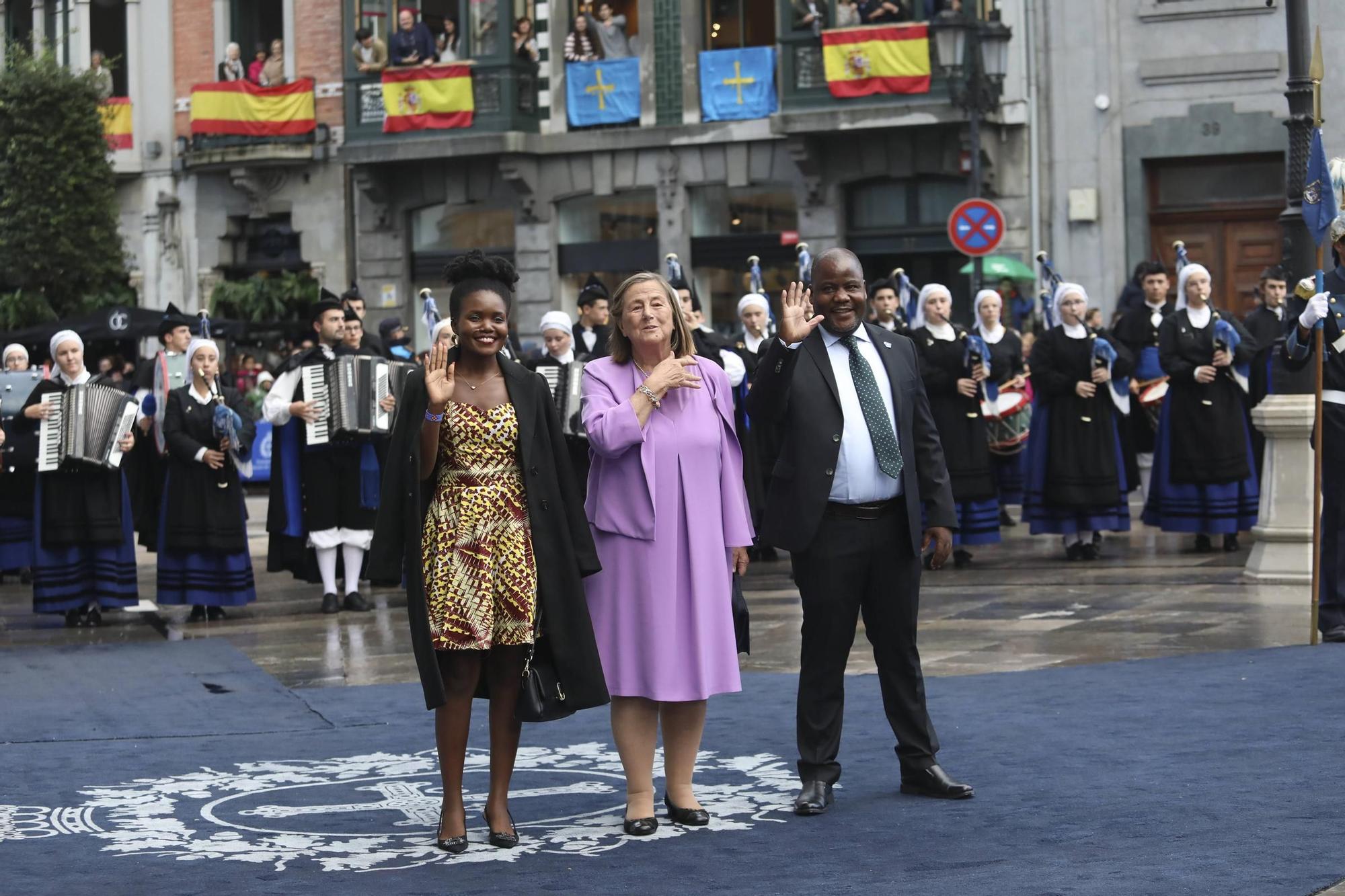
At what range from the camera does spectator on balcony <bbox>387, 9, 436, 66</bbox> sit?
32.7m

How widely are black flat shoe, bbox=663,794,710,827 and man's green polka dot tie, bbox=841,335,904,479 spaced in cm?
131

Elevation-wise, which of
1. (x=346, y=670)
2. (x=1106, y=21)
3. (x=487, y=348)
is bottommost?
(x=346, y=670)

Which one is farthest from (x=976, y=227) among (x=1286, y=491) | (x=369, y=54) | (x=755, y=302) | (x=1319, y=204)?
(x=369, y=54)

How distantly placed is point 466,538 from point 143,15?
1230 inches

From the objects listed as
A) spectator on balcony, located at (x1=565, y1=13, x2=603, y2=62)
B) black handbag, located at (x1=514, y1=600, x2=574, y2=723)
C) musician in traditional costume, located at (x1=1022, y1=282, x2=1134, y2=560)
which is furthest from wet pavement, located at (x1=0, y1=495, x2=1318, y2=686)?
spectator on balcony, located at (x1=565, y1=13, x2=603, y2=62)

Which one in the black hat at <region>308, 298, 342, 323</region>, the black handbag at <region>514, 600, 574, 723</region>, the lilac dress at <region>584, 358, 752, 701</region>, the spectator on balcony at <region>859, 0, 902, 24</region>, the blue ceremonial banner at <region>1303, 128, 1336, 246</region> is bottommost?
the black handbag at <region>514, 600, 574, 723</region>

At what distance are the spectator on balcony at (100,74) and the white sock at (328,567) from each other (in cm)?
2205

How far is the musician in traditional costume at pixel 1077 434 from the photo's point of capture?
53.6ft

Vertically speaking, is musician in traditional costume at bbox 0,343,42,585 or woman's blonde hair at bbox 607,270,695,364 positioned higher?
woman's blonde hair at bbox 607,270,695,364

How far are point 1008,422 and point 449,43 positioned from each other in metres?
17.4

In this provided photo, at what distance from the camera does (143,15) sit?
3650 centimetres

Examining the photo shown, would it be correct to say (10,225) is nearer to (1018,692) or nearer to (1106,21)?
(1106,21)

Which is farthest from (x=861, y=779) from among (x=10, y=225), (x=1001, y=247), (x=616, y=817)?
(x=10, y=225)

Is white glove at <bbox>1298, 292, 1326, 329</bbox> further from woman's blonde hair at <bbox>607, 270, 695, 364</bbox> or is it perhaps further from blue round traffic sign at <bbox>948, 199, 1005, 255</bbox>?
blue round traffic sign at <bbox>948, 199, 1005, 255</bbox>
